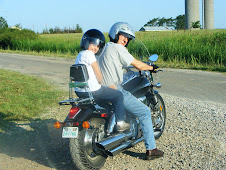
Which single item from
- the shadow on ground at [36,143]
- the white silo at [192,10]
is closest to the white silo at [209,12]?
the white silo at [192,10]

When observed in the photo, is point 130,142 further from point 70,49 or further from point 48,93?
point 70,49

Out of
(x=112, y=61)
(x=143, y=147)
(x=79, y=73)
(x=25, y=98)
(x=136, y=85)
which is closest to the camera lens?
(x=79, y=73)

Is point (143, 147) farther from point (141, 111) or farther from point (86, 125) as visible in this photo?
point (86, 125)

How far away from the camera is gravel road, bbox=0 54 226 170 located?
4.43 m

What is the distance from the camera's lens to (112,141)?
409cm

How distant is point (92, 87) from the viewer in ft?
13.3

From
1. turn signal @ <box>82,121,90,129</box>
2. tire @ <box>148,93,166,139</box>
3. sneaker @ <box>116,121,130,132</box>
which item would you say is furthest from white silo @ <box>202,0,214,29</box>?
turn signal @ <box>82,121,90,129</box>

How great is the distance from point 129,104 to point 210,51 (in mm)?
13251

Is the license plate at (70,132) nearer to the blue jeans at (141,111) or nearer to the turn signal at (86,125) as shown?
the turn signal at (86,125)

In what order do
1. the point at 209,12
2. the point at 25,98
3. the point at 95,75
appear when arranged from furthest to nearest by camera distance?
the point at 209,12, the point at 25,98, the point at 95,75

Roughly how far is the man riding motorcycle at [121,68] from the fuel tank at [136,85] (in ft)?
1.15

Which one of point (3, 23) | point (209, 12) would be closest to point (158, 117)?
point (3, 23)

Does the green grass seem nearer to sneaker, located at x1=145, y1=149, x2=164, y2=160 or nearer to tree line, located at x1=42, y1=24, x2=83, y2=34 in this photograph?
sneaker, located at x1=145, y1=149, x2=164, y2=160

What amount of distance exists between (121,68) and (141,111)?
0.62m
